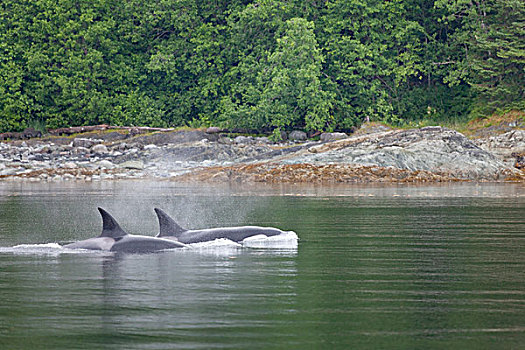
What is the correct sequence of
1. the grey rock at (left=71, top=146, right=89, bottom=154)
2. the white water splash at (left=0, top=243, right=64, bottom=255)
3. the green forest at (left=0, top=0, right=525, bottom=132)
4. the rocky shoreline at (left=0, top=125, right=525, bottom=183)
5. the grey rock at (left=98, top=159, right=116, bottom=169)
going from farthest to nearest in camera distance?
1. the green forest at (left=0, top=0, right=525, bottom=132)
2. the grey rock at (left=71, top=146, right=89, bottom=154)
3. the grey rock at (left=98, top=159, right=116, bottom=169)
4. the rocky shoreline at (left=0, top=125, right=525, bottom=183)
5. the white water splash at (left=0, top=243, right=64, bottom=255)

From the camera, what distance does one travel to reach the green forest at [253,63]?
55.0 m

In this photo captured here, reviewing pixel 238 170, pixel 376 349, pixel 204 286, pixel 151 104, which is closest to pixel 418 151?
pixel 238 170

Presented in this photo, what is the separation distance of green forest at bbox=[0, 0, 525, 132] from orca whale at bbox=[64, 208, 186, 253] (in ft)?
129

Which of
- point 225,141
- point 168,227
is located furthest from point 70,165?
point 168,227

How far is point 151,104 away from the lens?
201 ft

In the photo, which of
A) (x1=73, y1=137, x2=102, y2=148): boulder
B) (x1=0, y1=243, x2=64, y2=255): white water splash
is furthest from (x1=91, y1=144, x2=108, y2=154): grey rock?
(x1=0, y1=243, x2=64, y2=255): white water splash

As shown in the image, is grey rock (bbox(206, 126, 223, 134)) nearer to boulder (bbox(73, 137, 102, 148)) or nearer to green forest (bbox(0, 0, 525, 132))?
green forest (bbox(0, 0, 525, 132))

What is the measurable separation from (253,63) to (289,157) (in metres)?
17.0

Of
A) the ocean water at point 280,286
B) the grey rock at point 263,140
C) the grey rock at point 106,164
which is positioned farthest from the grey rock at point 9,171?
the ocean water at point 280,286

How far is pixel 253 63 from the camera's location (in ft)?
194

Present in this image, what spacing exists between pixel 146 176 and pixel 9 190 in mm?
10121

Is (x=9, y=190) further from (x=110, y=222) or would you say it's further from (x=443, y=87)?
(x=443, y=87)

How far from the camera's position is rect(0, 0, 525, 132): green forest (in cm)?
5503

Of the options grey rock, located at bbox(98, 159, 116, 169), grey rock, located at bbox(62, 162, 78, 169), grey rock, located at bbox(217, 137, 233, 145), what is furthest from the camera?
grey rock, located at bbox(217, 137, 233, 145)
